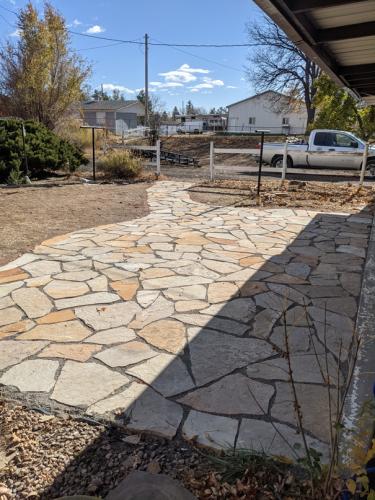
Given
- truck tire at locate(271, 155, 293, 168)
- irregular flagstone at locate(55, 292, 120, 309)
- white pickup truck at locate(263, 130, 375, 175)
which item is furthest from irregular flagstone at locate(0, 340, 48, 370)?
truck tire at locate(271, 155, 293, 168)

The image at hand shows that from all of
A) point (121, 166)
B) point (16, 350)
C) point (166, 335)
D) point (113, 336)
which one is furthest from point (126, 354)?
point (121, 166)

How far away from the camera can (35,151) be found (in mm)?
12516

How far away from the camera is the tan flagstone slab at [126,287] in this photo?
4.12 m

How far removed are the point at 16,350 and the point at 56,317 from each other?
567 millimetres

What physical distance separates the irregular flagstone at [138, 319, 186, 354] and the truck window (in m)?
13.8

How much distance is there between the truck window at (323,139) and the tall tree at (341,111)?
4.81 meters

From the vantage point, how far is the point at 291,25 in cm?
312

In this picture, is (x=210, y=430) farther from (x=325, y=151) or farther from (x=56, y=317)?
(x=325, y=151)

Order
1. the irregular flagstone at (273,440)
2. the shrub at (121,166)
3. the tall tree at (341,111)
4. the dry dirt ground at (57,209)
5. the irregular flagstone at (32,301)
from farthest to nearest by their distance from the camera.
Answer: the tall tree at (341,111)
the shrub at (121,166)
the dry dirt ground at (57,209)
the irregular flagstone at (32,301)
the irregular flagstone at (273,440)

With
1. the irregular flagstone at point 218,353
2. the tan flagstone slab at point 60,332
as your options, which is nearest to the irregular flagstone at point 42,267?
the tan flagstone slab at point 60,332

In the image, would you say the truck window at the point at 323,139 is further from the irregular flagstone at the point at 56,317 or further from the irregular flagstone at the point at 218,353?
the irregular flagstone at the point at 56,317

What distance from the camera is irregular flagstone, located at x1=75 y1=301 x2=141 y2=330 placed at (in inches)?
138

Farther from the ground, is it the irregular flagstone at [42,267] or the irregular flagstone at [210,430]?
the irregular flagstone at [42,267]

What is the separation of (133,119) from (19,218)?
2089 inches
